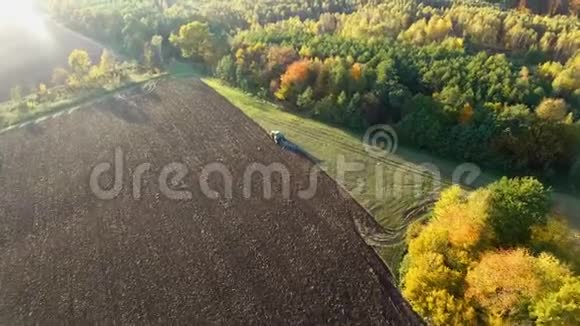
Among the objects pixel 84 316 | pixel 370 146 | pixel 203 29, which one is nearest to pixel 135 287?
pixel 84 316

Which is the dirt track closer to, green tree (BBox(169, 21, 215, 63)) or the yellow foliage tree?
the yellow foliage tree

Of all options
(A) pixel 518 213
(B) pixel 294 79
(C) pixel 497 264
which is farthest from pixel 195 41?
(C) pixel 497 264

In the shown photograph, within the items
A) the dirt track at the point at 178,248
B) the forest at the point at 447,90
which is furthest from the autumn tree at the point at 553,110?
the dirt track at the point at 178,248

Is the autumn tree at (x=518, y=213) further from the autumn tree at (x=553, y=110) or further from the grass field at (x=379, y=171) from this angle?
the autumn tree at (x=553, y=110)

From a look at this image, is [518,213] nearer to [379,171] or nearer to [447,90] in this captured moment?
[379,171]

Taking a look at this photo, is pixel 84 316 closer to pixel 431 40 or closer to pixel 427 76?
pixel 427 76

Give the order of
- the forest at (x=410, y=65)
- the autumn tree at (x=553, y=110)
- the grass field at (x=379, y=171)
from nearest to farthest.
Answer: the grass field at (x=379, y=171)
the autumn tree at (x=553, y=110)
the forest at (x=410, y=65)
